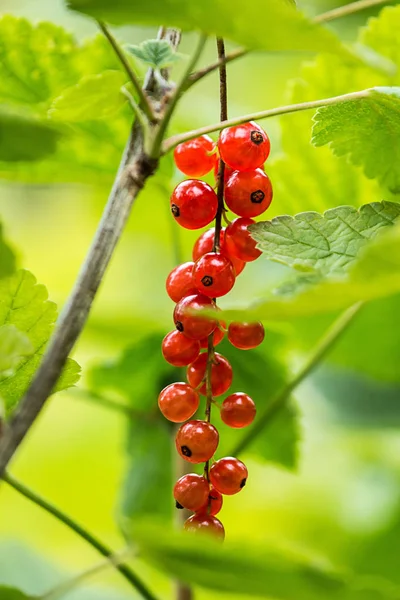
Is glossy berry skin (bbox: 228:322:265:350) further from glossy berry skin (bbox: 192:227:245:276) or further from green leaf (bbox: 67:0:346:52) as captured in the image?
green leaf (bbox: 67:0:346:52)

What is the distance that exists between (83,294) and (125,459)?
0.92 meters

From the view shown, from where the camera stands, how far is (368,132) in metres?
0.75

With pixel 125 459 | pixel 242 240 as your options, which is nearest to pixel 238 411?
pixel 242 240

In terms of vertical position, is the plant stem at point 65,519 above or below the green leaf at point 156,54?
below

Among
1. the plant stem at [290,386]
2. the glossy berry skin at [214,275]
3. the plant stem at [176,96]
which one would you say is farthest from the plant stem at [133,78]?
the plant stem at [290,386]

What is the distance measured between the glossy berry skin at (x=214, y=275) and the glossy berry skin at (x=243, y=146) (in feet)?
0.27

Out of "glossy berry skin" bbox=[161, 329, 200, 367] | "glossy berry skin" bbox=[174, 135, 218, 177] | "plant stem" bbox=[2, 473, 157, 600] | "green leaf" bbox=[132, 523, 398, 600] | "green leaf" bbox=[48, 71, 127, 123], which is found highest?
"glossy berry skin" bbox=[174, 135, 218, 177]

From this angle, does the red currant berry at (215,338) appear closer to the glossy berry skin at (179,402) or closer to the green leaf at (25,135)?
the glossy berry skin at (179,402)

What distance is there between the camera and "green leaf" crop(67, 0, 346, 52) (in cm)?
50

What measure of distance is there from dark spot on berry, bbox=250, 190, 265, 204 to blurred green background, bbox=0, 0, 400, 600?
1.87 feet

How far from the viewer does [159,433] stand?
127 cm

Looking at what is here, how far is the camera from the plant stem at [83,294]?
1.66 feet

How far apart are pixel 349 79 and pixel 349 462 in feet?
4.13

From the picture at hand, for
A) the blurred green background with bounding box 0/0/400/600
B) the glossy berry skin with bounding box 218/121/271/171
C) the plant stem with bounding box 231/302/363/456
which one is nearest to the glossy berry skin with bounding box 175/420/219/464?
the glossy berry skin with bounding box 218/121/271/171
